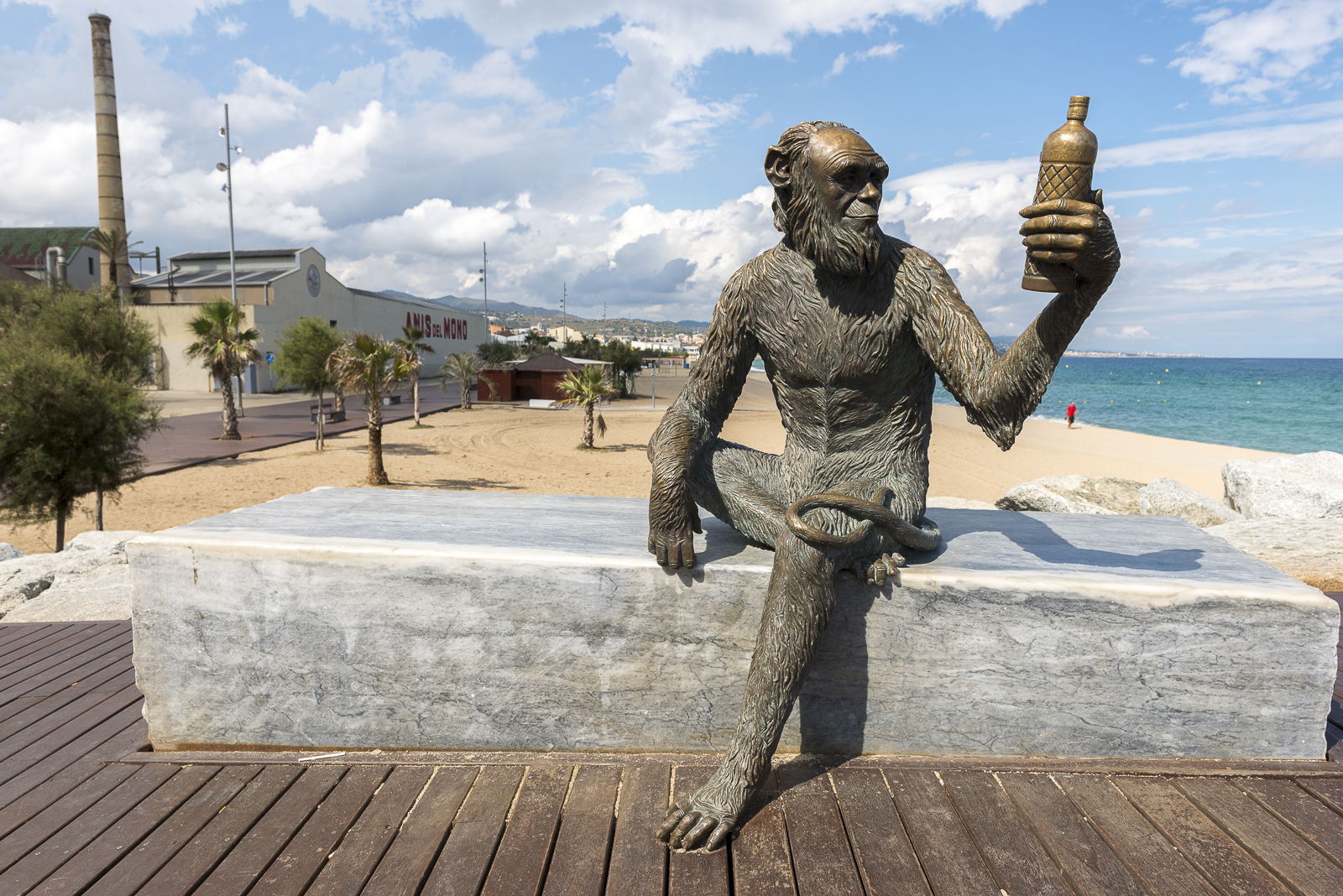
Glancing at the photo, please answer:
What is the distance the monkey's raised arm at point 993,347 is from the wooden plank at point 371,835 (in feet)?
6.37

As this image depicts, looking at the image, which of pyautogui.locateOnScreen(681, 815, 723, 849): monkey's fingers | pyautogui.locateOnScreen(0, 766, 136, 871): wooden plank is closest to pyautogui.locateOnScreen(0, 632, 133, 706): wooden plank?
pyautogui.locateOnScreen(0, 766, 136, 871): wooden plank

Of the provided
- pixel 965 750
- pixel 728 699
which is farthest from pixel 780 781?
pixel 965 750

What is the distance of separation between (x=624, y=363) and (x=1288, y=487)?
108ft

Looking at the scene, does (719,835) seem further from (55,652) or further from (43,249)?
A: (43,249)

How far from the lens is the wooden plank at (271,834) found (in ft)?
6.31

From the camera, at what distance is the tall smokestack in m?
28.7

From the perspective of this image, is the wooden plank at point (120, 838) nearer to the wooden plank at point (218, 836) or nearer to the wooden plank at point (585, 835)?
the wooden plank at point (218, 836)

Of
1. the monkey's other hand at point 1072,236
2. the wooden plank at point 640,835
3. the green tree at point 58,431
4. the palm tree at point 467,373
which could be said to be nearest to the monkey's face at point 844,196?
the monkey's other hand at point 1072,236

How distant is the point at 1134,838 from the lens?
2.05m

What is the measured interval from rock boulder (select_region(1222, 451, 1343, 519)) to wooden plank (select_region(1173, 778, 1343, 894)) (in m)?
5.66

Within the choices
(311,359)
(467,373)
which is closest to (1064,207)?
(311,359)

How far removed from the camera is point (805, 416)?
2.58m

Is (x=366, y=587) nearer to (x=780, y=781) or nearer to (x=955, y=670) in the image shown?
(x=780, y=781)

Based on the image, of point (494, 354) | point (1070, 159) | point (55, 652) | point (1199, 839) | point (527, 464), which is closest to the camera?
point (1070, 159)
